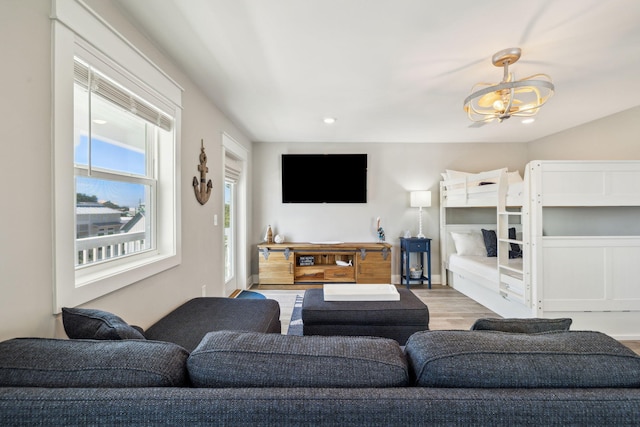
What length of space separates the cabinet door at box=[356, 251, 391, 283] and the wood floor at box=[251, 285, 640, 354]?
1.70 ft

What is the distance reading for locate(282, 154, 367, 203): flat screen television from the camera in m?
4.61

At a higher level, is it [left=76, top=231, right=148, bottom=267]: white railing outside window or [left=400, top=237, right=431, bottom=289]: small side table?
[left=76, top=231, right=148, bottom=267]: white railing outside window

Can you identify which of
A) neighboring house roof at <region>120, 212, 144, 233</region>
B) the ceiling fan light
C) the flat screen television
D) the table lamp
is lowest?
neighboring house roof at <region>120, 212, 144, 233</region>

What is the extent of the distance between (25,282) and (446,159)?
16.3 ft

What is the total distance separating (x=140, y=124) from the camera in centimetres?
194

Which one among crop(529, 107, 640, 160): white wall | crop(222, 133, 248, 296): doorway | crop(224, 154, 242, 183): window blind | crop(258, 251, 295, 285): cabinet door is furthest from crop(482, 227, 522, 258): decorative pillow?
crop(224, 154, 242, 183): window blind

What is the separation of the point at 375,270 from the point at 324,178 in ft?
5.48

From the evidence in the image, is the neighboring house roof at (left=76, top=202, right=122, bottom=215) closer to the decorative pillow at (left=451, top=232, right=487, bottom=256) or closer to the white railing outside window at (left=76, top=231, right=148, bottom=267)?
the white railing outside window at (left=76, top=231, right=148, bottom=267)

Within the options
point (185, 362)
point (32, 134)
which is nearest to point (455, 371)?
point (185, 362)

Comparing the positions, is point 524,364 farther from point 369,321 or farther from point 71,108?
point 71,108

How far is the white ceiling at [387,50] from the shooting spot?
1.58 metres

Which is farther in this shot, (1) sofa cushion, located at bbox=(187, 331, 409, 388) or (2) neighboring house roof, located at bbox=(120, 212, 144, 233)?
(2) neighboring house roof, located at bbox=(120, 212, 144, 233)

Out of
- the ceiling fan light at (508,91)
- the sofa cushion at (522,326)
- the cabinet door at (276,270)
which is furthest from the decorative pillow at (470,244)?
the sofa cushion at (522,326)

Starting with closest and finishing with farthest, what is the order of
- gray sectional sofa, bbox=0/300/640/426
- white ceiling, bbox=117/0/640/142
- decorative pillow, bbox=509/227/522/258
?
gray sectional sofa, bbox=0/300/640/426 → white ceiling, bbox=117/0/640/142 → decorative pillow, bbox=509/227/522/258
